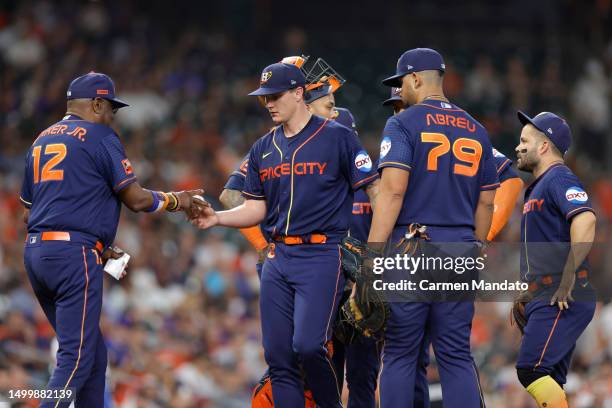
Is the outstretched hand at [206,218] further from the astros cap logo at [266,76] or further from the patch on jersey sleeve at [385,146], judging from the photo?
the patch on jersey sleeve at [385,146]

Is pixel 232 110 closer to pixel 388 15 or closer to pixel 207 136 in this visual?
pixel 207 136

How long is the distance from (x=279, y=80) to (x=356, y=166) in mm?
726

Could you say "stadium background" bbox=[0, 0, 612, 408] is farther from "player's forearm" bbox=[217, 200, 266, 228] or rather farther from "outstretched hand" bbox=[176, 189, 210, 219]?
"player's forearm" bbox=[217, 200, 266, 228]

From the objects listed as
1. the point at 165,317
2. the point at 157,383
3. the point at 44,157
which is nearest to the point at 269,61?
the point at 165,317

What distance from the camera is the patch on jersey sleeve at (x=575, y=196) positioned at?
6.76 metres

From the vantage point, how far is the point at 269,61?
676 inches

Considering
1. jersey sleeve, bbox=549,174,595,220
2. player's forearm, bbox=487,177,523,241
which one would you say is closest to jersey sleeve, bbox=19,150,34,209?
player's forearm, bbox=487,177,523,241

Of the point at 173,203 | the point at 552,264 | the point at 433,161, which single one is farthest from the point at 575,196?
the point at 173,203

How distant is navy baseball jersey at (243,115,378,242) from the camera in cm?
657

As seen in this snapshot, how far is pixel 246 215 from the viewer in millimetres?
6871

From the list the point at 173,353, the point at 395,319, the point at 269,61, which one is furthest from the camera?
the point at 269,61

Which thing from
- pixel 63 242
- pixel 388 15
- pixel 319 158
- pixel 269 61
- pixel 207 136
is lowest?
pixel 63 242

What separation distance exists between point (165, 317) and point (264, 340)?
19.9ft

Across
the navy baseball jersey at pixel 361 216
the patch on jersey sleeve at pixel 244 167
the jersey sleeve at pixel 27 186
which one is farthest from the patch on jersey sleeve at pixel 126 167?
the navy baseball jersey at pixel 361 216
